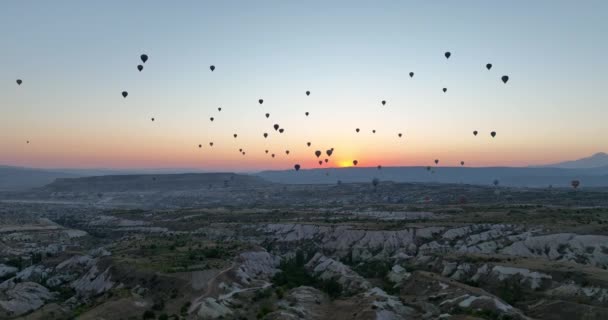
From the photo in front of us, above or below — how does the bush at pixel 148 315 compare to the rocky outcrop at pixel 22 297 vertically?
above

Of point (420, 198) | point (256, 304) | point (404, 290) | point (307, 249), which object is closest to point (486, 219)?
point (307, 249)

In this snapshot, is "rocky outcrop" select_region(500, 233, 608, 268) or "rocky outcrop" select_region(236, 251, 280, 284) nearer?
"rocky outcrop" select_region(236, 251, 280, 284)

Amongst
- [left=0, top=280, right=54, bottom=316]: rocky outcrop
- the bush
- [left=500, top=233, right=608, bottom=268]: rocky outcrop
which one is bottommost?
[left=0, top=280, right=54, bottom=316]: rocky outcrop

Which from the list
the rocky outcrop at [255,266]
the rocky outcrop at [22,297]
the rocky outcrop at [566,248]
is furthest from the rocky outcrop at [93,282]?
the rocky outcrop at [566,248]

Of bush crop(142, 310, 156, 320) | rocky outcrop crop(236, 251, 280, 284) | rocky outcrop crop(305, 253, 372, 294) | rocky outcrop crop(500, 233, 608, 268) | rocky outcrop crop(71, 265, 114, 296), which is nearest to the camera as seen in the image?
bush crop(142, 310, 156, 320)

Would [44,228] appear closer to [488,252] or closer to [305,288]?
[305,288]

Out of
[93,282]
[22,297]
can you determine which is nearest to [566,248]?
[93,282]

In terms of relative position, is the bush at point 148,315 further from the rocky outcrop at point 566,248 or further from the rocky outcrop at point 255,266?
the rocky outcrop at point 566,248

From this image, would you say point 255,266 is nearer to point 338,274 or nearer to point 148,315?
point 338,274

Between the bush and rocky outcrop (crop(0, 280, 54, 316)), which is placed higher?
the bush

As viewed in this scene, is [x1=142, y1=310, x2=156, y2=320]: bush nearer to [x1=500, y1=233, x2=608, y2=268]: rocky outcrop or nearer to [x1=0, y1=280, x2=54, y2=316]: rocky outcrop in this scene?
[x1=0, y1=280, x2=54, y2=316]: rocky outcrop

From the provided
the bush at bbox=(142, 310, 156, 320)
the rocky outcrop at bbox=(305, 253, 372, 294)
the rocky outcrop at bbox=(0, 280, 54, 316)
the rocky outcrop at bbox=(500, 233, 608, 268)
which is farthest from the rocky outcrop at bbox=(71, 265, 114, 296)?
the rocky outcrop at bbox=(500, 233, 608, 268)
